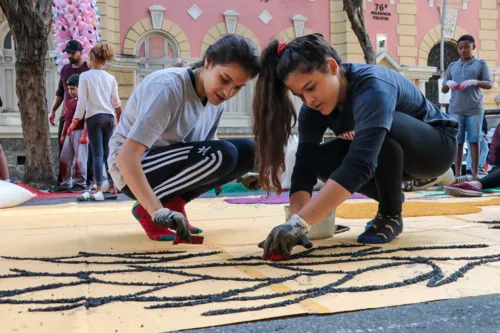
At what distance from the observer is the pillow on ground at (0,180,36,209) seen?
3.28 metres

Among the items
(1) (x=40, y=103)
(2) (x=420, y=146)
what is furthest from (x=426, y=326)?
(1) (x=40, y=103)

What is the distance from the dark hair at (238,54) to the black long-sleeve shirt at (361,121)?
26cm

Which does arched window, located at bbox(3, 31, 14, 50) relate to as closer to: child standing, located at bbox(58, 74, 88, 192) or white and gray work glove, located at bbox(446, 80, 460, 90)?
child standing, located at bbox(58, 74, 88, 192)

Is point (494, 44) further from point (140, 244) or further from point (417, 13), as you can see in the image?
point (140, 244)

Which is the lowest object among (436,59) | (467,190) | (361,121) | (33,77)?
(467,190)

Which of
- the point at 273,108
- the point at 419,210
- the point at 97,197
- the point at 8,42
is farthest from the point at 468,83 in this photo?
the point at 8,42

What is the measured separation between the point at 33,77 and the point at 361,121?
4572 mm

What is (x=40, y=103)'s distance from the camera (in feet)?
17.3

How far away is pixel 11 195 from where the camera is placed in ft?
11.0

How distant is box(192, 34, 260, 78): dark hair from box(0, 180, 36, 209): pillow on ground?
87.3 inches

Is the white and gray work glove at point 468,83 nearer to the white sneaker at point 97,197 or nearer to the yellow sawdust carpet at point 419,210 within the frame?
the yellow sawdust carpet at point 419,210

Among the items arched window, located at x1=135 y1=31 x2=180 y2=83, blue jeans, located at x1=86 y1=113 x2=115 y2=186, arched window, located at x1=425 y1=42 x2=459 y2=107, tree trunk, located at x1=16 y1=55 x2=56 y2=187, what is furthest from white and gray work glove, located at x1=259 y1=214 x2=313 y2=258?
arched window, located at x1=425 y1=42 x2=459 y2=107

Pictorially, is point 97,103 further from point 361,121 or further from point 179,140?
point 361,121

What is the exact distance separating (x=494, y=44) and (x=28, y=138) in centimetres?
964
